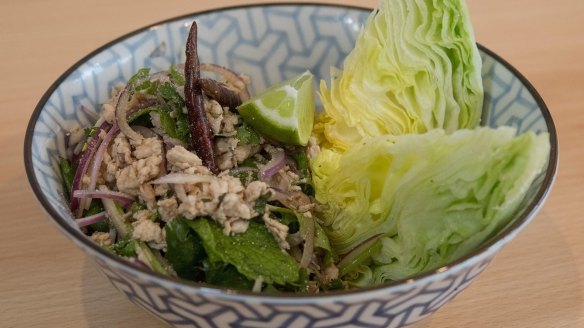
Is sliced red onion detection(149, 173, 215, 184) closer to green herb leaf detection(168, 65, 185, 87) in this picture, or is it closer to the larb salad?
the larb salad

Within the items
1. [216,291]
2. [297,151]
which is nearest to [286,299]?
[216,291]

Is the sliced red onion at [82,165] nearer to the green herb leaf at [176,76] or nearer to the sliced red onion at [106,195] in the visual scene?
the sliced red onion at [106,195]

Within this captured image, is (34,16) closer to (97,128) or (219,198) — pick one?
(97,128)

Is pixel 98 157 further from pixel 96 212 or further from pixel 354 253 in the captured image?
pixel 354 253

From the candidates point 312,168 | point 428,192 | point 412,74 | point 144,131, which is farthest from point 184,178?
point 412,74

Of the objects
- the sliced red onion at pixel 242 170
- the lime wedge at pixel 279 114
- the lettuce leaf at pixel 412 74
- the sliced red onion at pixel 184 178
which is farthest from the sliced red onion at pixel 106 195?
the lettuce leaf at pixel 412 74

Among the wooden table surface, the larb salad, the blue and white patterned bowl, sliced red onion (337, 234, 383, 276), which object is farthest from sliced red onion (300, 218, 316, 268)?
the wooden table surface
